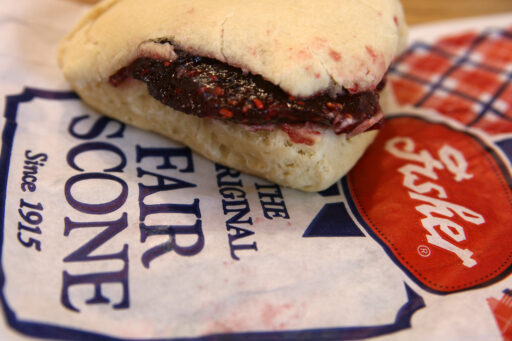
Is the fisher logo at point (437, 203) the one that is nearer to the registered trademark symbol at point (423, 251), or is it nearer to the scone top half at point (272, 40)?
the registered trademark symbol at point (423, 251)

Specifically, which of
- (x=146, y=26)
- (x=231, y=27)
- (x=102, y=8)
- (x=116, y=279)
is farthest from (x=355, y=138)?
(x=102, y=8)

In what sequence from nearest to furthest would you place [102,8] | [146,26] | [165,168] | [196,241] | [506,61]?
[196,241]
[146,26]
[165,168]
[102,8]
[506,61]

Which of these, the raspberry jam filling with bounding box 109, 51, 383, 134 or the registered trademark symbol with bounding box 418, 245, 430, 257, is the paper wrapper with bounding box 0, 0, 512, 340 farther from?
the raspberry jam filling with bounding box 109, 51, 383, 134

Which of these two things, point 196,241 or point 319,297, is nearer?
point 319,297

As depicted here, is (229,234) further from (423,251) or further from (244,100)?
(423,251)

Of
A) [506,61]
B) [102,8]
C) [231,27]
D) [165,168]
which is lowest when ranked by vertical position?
[165,168]

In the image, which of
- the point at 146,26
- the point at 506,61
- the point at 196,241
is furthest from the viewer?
the point at 506,61

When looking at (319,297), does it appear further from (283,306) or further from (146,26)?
(146,26)

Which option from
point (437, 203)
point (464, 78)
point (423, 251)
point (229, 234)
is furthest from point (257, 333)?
point (464, 78)
